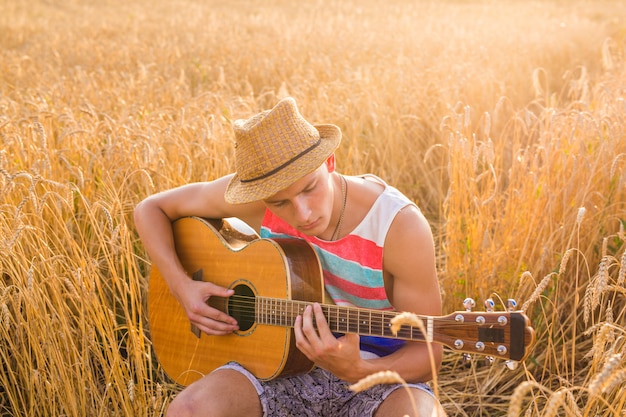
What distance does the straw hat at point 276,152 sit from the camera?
2102mm

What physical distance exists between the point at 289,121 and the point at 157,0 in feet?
64.1

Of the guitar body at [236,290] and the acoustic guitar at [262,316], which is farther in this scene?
the guitar body at [236,290]

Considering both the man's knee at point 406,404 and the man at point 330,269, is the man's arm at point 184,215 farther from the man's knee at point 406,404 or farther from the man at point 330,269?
the man's knee at point 406,404

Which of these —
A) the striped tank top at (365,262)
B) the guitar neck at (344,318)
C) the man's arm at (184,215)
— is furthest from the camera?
the man's arm at (184,215)

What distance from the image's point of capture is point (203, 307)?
253 cm

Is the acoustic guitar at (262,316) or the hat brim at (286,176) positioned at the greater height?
the hat brim at (286,176)

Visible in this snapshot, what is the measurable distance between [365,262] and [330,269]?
186 mm

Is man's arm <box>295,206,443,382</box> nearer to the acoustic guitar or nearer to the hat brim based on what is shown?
the acoustic guitar

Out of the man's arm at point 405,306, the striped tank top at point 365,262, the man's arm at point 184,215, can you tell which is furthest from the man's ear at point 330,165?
the man's arm at point 184,215

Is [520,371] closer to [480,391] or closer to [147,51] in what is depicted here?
[480,391]

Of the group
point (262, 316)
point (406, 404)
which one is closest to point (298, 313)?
point (262, 316)

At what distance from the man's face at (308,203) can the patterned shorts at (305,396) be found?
0.55 m

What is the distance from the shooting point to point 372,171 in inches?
183

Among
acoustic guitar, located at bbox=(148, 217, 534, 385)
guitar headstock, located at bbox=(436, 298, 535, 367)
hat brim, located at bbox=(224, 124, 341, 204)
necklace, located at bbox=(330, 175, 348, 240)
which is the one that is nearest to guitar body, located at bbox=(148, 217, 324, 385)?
acoustic guitar, located at bbox=(148, 217, 534, 385)
